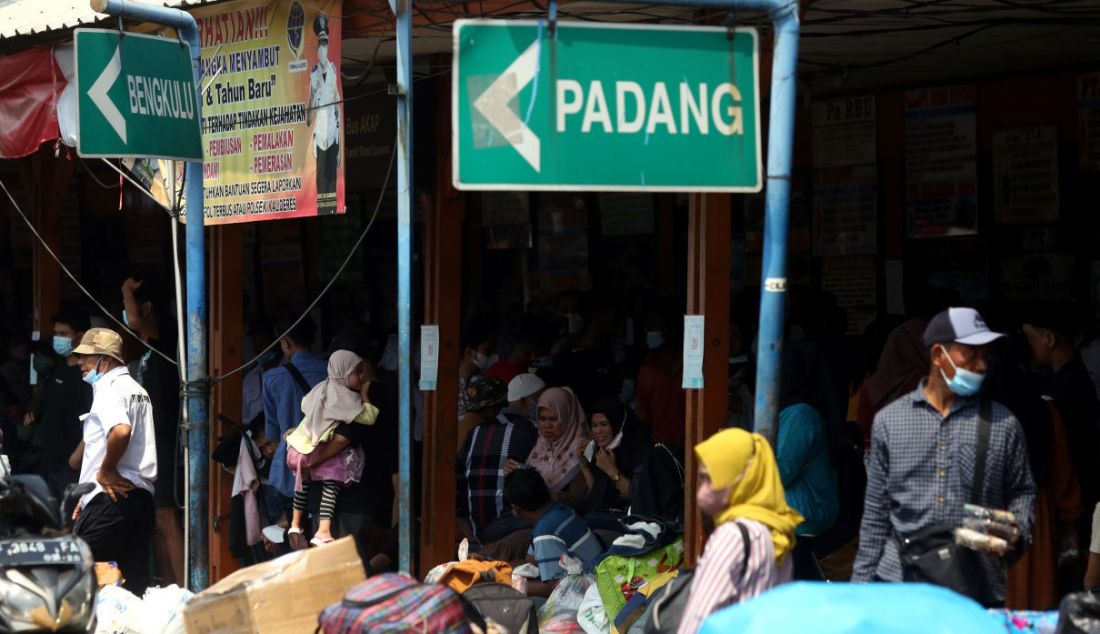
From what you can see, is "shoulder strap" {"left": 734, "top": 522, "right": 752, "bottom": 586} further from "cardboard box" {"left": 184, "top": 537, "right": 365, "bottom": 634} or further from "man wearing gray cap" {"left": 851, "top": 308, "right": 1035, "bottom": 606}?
"cardboard box" {"left": 184, "top": 537, "right": 365, "bottom": 634}

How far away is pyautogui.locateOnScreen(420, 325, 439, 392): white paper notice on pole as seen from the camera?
834 cm

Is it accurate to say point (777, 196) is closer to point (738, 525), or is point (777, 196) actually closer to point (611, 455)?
point (738, 525)

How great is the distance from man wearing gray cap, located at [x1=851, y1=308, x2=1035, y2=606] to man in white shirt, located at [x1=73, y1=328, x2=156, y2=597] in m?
4.48

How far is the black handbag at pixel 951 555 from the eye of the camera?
5.18 meters

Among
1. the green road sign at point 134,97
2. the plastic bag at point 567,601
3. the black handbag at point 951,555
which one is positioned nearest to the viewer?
the black handbag at point 951,555

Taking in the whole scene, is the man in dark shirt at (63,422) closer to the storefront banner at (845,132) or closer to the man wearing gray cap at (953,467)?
the storefront banner at (845,132)

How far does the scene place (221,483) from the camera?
9.38m

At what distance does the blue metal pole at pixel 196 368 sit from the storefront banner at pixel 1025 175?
5.40m

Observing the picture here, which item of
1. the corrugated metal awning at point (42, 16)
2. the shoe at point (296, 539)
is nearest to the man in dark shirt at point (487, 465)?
the shoe at point (296, 539)

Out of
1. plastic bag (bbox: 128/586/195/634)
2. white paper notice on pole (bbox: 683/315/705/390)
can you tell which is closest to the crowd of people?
white paper notice on pole (bbox: 683/315/705/390)

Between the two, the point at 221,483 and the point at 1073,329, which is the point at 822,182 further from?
the point at 221,483

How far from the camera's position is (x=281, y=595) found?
6109 mm

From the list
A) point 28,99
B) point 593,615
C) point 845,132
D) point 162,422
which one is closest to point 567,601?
point 593,615

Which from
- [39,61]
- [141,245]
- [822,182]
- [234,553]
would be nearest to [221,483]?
[234,553]
